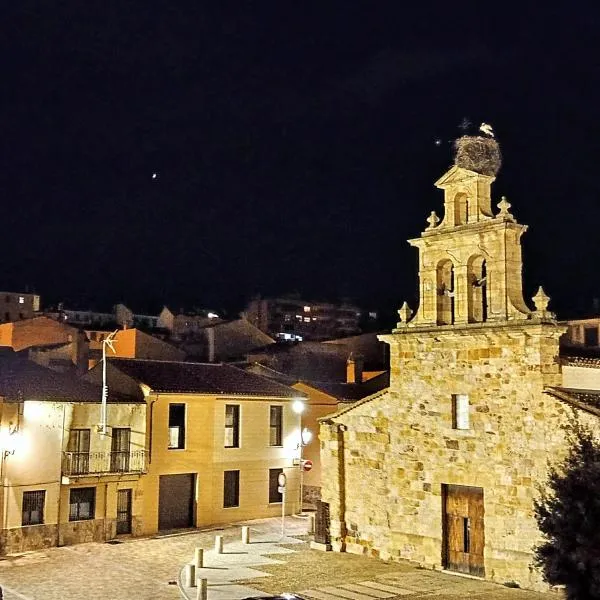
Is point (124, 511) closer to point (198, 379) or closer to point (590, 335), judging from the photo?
point (198, 379)

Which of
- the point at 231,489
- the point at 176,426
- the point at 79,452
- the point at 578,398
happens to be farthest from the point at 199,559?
the point at 578,398

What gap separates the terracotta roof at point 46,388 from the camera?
30.9m

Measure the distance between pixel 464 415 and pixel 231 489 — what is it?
1452 centimetres

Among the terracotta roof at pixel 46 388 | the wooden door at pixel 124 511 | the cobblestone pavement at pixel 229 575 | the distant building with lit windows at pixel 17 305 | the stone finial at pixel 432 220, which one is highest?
the distant building with lit windows at pixel 17 305

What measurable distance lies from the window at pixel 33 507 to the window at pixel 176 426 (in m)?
6.46

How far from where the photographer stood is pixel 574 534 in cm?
1988

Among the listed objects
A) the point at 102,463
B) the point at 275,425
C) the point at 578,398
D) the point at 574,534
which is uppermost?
the point at 578,398

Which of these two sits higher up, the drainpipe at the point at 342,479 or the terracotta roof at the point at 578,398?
the terracotta roof at the point at 578,398

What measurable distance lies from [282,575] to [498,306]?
35.5ft

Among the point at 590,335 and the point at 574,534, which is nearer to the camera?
the point at 574,534

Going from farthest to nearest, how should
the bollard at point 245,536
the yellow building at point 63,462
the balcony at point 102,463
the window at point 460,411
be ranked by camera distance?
the balcony at point 102,463
the bollard at point 245,536
the yellow building at point 63,462
the window at point 460,411

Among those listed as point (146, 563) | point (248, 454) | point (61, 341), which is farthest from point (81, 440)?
point (61, 341)

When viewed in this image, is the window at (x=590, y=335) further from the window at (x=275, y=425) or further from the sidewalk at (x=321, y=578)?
the sidewalk at (x=321, y=578)

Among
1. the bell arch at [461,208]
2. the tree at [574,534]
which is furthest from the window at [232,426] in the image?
the tree at [574,534]
